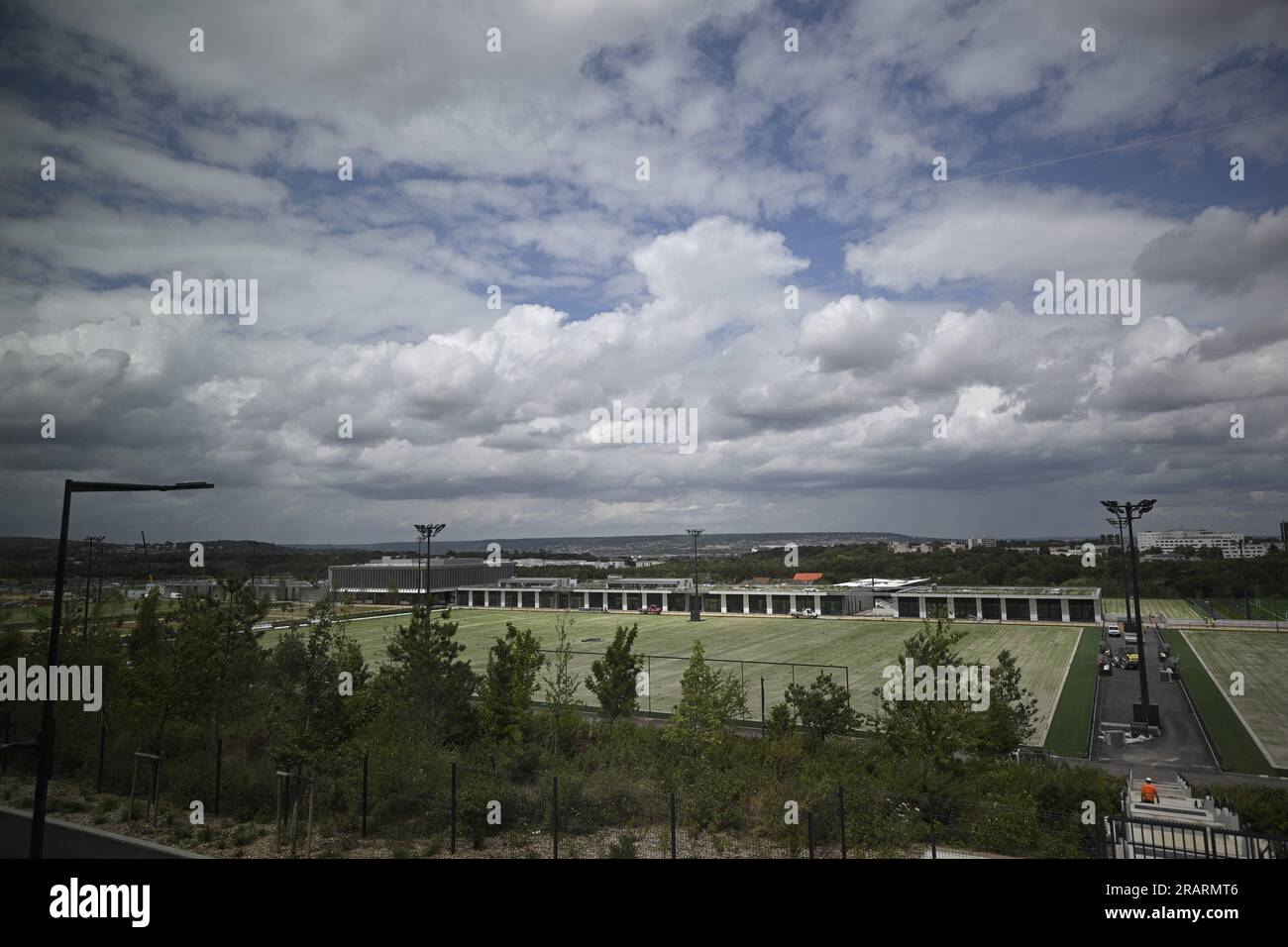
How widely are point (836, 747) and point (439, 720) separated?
13164 millimetres

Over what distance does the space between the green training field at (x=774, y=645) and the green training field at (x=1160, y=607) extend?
699 inches

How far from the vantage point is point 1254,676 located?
47125 millimetres

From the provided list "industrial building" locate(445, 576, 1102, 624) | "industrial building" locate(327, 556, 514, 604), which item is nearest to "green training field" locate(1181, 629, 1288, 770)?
"industrial building" locate(445, 576, 1102, 624)

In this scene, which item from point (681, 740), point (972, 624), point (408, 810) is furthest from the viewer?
point (972, 624)

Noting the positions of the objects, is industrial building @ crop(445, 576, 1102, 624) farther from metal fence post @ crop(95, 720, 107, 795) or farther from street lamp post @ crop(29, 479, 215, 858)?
street lamp post @ crop(29, 479, 215, 858)

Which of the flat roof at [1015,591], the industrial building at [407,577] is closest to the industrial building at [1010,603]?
the flat roof at [1015,591]

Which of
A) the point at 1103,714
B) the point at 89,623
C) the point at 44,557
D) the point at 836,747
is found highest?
the point at 44,557

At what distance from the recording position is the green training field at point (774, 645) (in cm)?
4594

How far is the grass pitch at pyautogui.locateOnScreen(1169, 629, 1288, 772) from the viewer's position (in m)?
31.6

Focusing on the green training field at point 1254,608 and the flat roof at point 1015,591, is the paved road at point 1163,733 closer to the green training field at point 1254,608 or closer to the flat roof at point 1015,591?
the flat roof at point 1015,591
